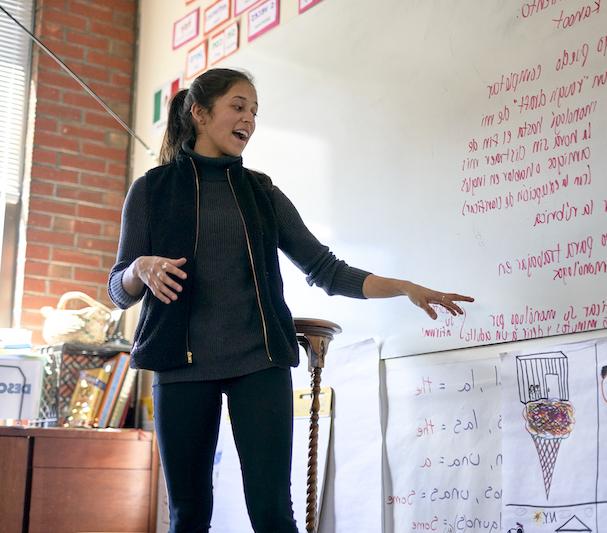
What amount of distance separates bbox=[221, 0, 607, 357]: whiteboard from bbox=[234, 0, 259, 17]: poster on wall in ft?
0.90

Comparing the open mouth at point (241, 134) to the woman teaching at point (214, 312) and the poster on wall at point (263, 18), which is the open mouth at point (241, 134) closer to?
the woman teaching at point (214, 312)

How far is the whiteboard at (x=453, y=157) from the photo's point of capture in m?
2.05

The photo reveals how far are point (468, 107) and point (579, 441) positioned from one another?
2.89 ft

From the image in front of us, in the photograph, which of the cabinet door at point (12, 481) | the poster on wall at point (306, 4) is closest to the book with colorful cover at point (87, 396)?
the cabinet door at point (12, 481)

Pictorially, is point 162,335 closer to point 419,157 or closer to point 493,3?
point 419,157

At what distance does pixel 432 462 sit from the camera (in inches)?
91.4

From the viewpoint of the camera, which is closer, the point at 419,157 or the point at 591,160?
the point at 591,160

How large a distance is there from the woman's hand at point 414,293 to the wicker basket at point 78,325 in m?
1.80

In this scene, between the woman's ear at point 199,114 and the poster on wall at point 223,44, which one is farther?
the poster on wall at point 223,44

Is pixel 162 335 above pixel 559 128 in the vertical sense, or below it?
below

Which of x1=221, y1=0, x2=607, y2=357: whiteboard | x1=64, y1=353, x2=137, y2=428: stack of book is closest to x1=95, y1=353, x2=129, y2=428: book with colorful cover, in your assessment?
x1=64, y1=353, x2=137, y2=428: stack of book

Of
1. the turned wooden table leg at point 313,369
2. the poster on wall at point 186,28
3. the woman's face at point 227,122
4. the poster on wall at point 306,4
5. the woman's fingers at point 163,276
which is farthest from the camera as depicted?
the poster on wall at point 186,28

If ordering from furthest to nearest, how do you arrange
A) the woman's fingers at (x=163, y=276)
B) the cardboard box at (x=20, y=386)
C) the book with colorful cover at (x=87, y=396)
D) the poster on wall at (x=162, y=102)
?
the poster on wall at (x=162, y=102), the book with colorful cover at (x=87, y=396), the cardboard box at (x=20, y=386), the woman's fingers at (x=163, y=276)

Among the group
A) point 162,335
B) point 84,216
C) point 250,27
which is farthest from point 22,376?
point 162,335
